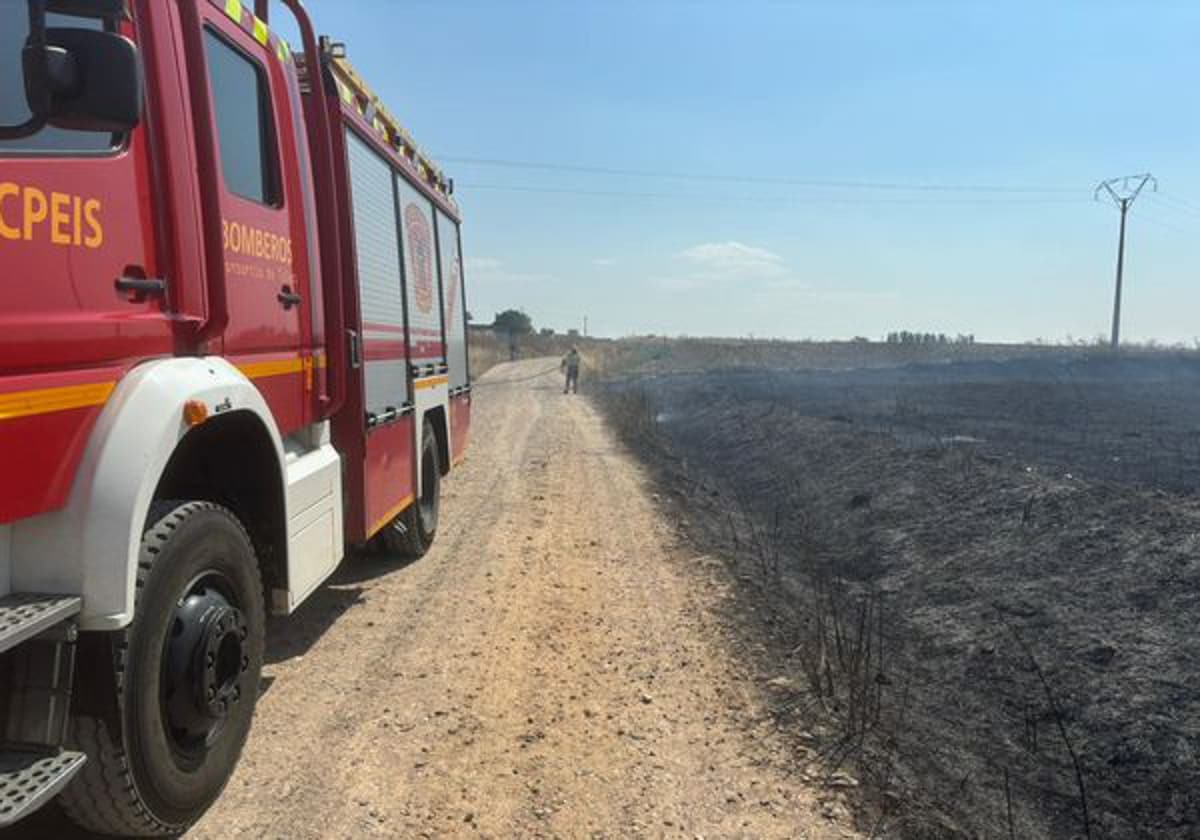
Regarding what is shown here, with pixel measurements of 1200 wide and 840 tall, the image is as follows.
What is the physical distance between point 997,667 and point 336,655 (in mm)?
4285

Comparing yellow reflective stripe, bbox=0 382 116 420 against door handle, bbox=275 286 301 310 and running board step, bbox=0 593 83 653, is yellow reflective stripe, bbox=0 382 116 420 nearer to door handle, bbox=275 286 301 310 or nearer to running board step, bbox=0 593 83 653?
running board step, bbox=0 593 83 653

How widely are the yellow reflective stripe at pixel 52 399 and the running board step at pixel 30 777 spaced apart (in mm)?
958

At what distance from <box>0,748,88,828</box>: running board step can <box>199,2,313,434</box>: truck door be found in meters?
1.72

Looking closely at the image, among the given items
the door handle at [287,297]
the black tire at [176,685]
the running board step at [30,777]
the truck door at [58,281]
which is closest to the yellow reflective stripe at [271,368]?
the door handle at [287,297]

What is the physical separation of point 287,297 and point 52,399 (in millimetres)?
1997

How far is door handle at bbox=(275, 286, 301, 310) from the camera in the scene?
445 centimetres

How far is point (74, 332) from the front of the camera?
106 inches

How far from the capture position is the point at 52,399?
8.50 feet

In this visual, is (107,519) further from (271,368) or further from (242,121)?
(242,121)

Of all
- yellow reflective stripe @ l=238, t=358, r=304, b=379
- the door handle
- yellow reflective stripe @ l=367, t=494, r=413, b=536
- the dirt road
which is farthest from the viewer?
yellow reflective stripe @ l=367, t=494, r=413, b=536

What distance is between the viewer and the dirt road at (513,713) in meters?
3.62

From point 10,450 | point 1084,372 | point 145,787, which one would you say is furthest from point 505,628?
point 1084,372

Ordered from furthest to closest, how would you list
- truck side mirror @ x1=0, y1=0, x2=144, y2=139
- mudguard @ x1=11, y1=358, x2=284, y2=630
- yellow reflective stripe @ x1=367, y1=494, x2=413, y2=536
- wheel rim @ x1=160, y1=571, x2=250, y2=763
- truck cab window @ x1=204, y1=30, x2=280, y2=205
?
Answer: yellow reflective stripe @ x1=367, y1=494, x2=413, y2=536
truck cab window @ x1=204, y1=30, x2=280, y2=205
wheel rim @ x1=160, y1=571, x2=250, y2=763
mudguard @ x1=11, y1=358, x2=284, y2=630
truck side mirror @ x1=0, y1=0, x2=144, y2=139

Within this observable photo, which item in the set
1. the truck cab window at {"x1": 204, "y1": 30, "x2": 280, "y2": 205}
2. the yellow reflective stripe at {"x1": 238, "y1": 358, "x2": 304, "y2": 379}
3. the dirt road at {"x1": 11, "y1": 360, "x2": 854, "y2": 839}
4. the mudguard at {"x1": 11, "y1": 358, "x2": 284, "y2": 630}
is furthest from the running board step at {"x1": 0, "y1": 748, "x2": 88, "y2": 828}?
the truck cab window at {"x1": 204, "y1": 30, "x2": 280, "y2": 205}
